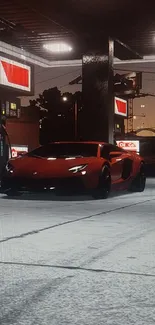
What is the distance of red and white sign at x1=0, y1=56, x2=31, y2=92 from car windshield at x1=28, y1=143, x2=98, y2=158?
8.34 m

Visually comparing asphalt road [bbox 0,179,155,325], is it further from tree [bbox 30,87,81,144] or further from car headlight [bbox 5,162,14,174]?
tree [bbox 30,87,81,144]

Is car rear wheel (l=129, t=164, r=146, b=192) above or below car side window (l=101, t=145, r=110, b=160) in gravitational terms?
below

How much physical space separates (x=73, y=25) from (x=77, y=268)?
13642 mm

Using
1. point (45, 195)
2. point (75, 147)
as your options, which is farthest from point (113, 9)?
point (45, 195)

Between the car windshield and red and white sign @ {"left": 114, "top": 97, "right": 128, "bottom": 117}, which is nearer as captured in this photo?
the car windshield

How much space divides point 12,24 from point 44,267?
45.2 feet

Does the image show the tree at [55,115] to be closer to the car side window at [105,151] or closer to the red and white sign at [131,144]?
the red and white sign at [131,144]

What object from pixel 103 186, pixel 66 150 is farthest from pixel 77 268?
pixel 66 150

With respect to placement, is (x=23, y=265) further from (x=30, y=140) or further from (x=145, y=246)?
(x=30, y=140)

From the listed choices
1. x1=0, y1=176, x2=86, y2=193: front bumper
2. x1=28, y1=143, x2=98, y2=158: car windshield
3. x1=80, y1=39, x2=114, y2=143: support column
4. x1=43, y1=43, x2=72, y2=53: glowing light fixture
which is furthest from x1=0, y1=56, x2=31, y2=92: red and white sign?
x1=0, y1=176, x2=86, y2=193: front bumper

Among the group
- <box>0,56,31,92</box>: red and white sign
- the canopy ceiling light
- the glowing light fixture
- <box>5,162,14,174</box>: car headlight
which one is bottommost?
<box>5,162,14,174</box>: car headlight

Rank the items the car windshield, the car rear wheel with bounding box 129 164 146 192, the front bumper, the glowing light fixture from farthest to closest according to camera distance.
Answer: the glowing light fixture → the car rear wheel with bounding box 129 164 146 192 → the car windshield → the front bumper

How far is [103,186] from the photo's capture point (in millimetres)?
12266

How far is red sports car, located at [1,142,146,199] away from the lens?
11.7 m
